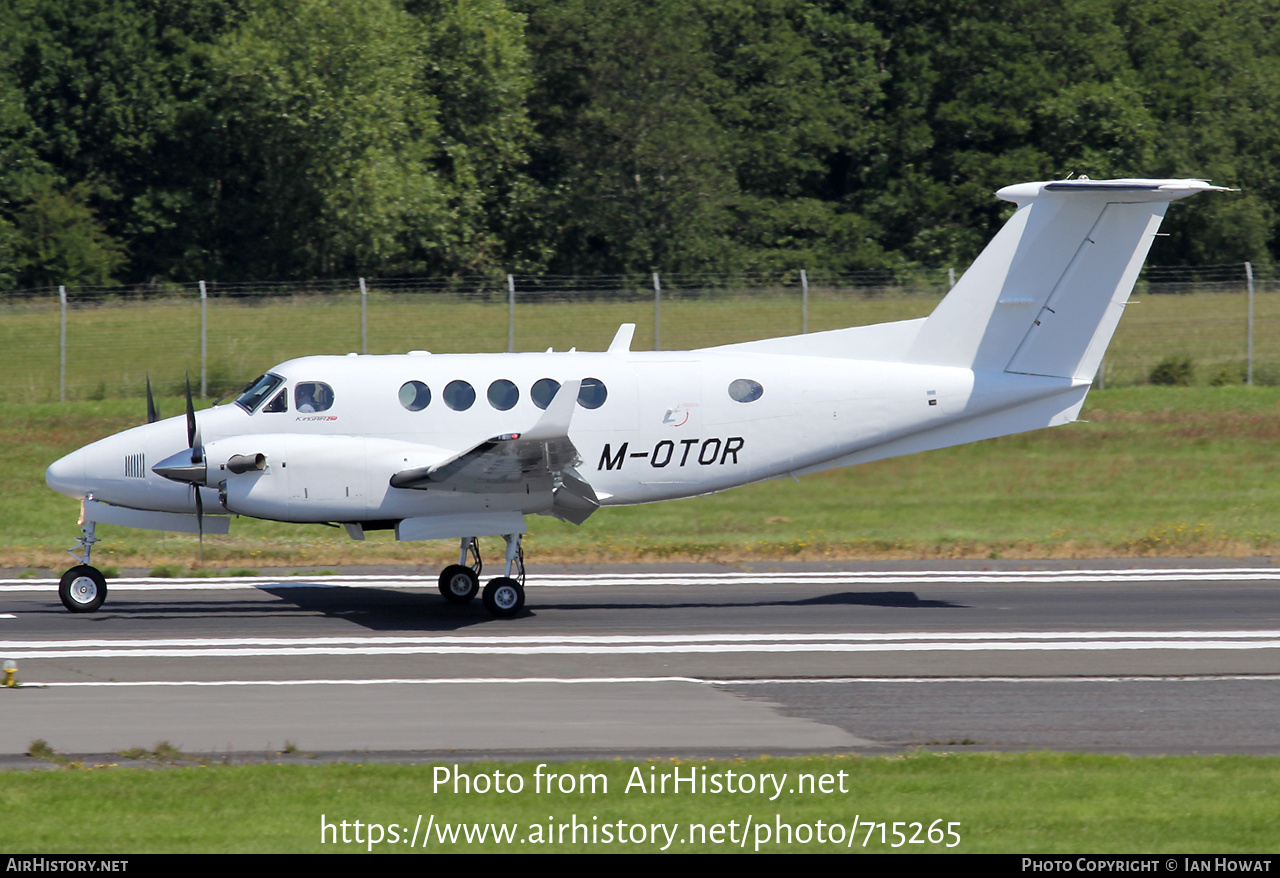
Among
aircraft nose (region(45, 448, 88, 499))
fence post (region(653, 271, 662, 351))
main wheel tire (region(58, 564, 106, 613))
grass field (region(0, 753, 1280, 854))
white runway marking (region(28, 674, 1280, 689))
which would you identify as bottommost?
main wheel tire (region(58, 564, 106, 613))

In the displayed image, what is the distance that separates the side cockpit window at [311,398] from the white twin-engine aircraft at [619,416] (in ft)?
0.05

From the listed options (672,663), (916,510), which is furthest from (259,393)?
(916,510)

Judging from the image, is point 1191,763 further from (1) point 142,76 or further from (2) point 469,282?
(1) point 142,76

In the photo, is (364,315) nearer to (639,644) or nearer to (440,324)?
(440,324)

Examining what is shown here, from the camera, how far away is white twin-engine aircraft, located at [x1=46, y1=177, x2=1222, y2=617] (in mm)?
15594

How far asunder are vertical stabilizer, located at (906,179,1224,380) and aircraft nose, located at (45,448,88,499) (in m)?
9.49

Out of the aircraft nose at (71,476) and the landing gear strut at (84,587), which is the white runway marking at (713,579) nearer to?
the landing gear strut at (84,587)

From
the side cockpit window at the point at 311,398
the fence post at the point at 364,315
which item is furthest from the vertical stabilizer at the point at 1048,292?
the fence post at the point at 364,315

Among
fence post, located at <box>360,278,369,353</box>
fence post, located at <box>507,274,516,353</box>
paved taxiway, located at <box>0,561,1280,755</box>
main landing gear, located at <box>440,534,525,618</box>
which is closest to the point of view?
paved taxiway, located at <box>0,561,1280,755</box>

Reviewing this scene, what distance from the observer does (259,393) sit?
52.4 ft

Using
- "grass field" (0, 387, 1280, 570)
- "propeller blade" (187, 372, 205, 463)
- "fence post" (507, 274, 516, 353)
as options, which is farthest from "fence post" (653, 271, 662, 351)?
"propeller blade" (187, 372, 205, 463)

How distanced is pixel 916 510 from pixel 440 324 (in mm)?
12294

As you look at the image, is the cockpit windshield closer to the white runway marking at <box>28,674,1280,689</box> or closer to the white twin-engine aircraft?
the white twin-engine aircraft

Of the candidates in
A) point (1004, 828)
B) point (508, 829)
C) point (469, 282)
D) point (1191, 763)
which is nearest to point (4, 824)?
point (508, 829)
